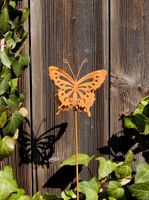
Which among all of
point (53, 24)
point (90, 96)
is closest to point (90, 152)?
point (90, 96)

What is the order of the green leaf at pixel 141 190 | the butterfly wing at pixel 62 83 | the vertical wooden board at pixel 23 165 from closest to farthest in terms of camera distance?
the butterfly wing at pixel 62 83, the green leaf at pixel 141 190, the vertical wooden board at pixel 23 165

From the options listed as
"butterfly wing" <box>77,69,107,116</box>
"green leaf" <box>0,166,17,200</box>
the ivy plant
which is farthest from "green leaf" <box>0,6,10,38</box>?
"green leaf" <box>0,166,17,200</box>

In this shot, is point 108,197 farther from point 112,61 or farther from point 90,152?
point 112,61

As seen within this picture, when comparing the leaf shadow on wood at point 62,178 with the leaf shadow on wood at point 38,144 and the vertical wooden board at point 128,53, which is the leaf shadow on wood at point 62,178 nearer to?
the leaf shadow on wood at point 38,144

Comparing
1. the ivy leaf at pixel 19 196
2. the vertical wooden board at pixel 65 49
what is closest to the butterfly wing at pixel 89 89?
the vertical wooden board at pixel 65 49

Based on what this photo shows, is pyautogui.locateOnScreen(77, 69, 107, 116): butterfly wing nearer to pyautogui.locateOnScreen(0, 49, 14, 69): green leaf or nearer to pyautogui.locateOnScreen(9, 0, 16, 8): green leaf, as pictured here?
pyautogui.locateOnScreen(0, 49, 14, 69): green leaf

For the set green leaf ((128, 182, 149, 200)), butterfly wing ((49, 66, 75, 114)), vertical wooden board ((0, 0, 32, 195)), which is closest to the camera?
butterfly wing ((49, 66, 75, 114))

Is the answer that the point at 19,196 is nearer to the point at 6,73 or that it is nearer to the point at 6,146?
the point at 6,146
